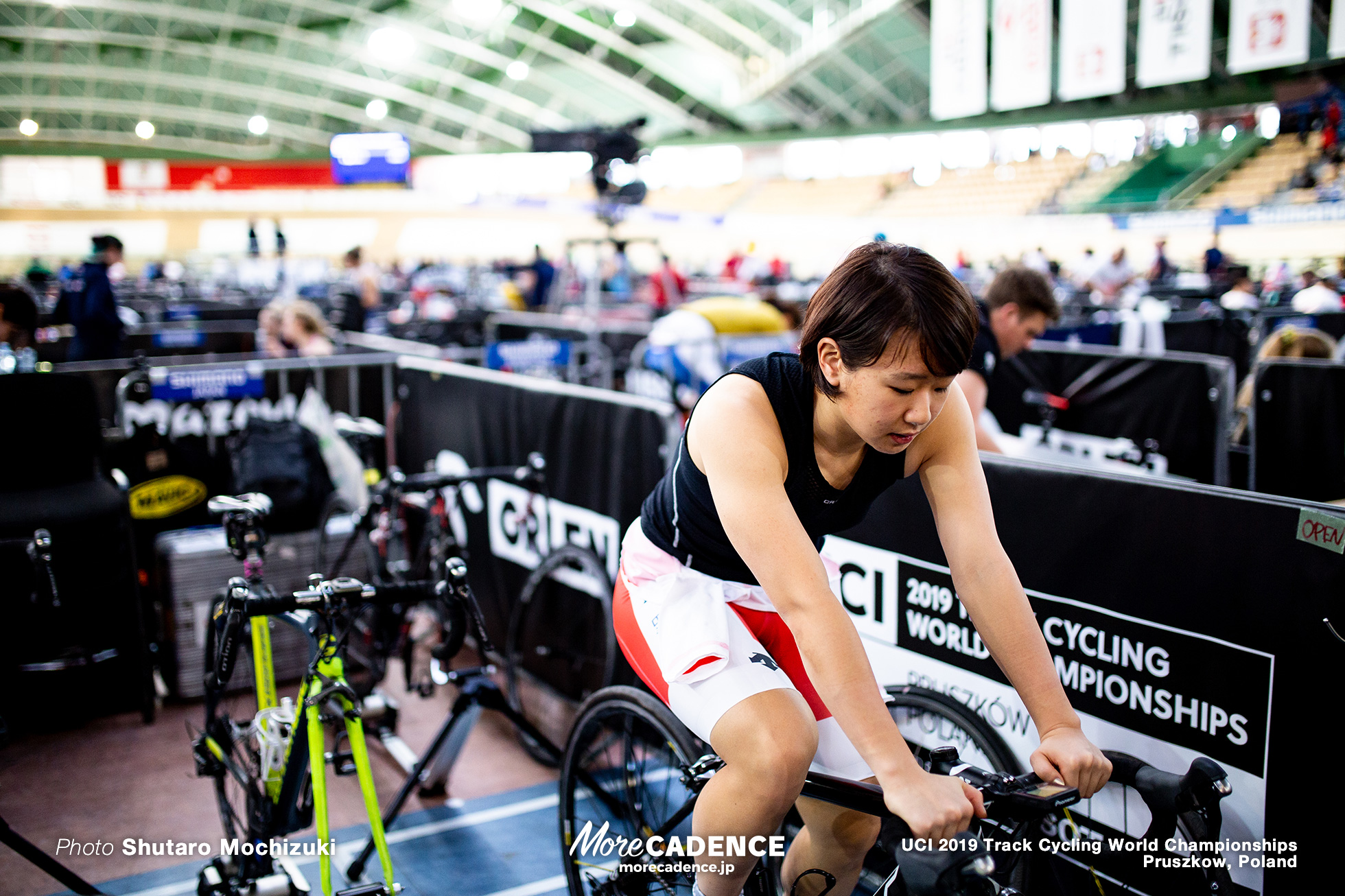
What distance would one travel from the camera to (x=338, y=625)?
2900 millimetres

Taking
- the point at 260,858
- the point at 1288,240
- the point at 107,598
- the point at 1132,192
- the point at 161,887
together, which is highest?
the point at 1132,192

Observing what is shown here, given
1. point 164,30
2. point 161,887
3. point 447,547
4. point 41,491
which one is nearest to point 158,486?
point 41,491

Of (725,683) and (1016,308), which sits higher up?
(1016,308)

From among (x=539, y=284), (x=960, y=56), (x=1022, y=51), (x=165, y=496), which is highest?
(x=960, y=56)

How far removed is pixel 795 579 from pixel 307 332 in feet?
18.5

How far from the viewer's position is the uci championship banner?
2201mm

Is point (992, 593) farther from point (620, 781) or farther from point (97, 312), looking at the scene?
point (97, 312)

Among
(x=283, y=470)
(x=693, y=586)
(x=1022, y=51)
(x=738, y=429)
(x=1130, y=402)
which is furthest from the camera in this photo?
(x=1022, y=51)

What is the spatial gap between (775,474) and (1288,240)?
2821 cm

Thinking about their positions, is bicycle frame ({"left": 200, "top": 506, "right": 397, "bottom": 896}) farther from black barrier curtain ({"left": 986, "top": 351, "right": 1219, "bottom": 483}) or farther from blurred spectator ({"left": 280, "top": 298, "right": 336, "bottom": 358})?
black barrier curtain ({"left": 986, "top": 351, "right": 1219, "bottom": 483})

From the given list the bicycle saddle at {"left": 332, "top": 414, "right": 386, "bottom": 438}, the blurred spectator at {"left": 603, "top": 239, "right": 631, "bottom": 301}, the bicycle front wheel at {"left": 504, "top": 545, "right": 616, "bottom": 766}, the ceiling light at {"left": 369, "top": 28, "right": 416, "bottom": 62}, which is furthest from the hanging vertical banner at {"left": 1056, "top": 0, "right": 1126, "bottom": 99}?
the ceiling light at {"left": 369, "top": 28, "right": 416, "bottom": 62}

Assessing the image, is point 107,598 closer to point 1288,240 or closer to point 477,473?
point 477,473

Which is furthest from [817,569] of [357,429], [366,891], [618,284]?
[618,284]

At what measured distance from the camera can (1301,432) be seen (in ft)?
16.8
